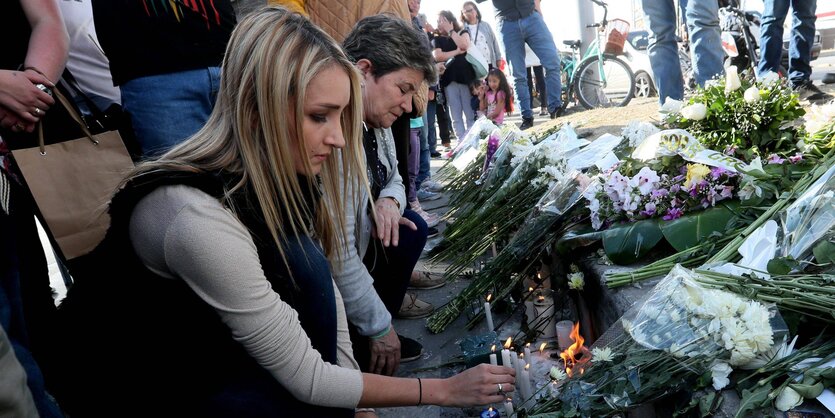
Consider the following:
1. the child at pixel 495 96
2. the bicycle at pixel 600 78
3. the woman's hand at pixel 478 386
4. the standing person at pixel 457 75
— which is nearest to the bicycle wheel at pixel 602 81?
the bicycle at pixel 600 78

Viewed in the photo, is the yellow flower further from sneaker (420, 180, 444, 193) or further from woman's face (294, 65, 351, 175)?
sneaker (420, 180, 444, 193)

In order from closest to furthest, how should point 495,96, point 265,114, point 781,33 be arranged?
point 265,114 → point 781,33 → point 495,96

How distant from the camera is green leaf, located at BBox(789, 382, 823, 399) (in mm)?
1412

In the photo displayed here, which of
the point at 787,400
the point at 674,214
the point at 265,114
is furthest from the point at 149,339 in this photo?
the point at 674,214

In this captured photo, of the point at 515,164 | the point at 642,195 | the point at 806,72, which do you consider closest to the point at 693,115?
the point at 642,195

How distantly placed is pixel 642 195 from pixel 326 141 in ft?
4.81

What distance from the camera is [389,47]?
2643 millimetres

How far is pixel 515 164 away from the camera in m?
4.29

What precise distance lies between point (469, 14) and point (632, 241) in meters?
8.32

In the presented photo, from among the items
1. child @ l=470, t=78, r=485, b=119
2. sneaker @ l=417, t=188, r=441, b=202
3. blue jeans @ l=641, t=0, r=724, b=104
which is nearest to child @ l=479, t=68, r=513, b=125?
child @ l=470, t=78, r=485, b=119

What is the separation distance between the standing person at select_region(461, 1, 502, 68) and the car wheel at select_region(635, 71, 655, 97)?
2.37 meters

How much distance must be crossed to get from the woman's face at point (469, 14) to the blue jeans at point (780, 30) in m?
5.36

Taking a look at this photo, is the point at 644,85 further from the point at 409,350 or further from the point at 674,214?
the point at 409,350

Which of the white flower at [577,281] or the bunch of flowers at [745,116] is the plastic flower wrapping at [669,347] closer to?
Answer: the white flower at [577,281]
